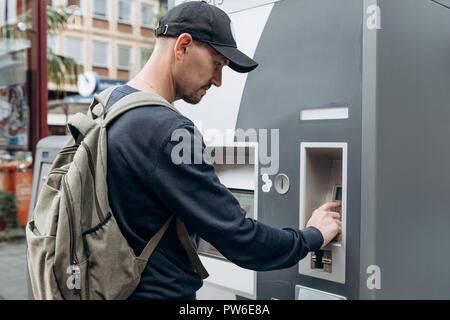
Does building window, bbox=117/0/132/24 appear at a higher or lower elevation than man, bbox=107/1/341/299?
higher

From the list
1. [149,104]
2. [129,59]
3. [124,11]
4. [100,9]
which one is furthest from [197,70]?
[124,11]

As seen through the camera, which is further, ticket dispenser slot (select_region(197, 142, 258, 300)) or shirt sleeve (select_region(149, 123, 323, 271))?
ticket dispenser slot (select_region(197, 142, 258, 300))

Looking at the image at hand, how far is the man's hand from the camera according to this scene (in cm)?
167

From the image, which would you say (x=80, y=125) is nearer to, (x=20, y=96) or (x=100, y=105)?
(x=100, y=105)

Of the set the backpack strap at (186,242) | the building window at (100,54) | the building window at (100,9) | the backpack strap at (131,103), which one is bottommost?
the backpack strap at (186,242)

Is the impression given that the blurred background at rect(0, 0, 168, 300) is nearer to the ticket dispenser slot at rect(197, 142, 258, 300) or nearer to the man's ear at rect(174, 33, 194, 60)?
the ticket dispenser slot at rect(197, 142, 258, 300)

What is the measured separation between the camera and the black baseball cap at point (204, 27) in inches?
60.0

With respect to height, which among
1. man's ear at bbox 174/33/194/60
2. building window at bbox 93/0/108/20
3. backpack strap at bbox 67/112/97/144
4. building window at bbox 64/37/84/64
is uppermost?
building window at bbox 93/0/108/20

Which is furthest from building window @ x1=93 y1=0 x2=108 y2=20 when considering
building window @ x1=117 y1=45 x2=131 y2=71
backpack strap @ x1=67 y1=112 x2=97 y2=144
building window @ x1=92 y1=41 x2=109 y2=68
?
backpack strap @ x1=67 y1=112 x2=97 y2=144

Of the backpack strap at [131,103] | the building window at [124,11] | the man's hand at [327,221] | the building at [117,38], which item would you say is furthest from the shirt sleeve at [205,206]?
the building window at [124,11]

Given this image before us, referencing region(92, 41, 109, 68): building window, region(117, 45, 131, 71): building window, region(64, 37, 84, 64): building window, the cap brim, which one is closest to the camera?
the cap brim

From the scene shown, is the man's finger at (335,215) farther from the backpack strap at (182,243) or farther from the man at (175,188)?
the backpack strap at (182,243)

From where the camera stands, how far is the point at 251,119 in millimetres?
2061
